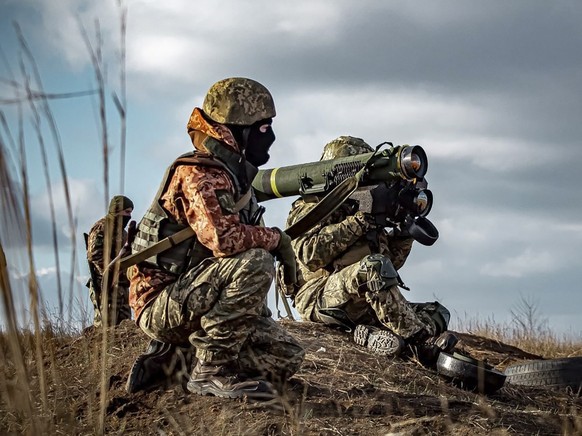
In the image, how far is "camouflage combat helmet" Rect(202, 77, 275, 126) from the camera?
514cm

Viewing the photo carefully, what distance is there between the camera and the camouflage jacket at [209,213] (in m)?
4.76

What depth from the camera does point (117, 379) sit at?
572 centimetres

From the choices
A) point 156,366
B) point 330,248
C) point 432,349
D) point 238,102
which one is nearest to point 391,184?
point 330,248

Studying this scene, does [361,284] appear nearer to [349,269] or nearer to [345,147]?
[349,269]

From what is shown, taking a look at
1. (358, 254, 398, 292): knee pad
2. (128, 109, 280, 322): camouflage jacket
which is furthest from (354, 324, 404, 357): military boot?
(128, 109, 280, 322): camouflage jacket

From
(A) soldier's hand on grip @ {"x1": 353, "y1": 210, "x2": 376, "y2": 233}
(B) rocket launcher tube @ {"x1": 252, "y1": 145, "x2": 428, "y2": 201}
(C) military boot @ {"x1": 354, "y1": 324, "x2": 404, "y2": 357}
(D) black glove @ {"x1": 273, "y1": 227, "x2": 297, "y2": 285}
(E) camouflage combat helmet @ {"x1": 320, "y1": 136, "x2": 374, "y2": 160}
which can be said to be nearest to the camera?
(D) black glove @ {"x1": 273, "y1": 227, "x2": 297, "y2": 285}

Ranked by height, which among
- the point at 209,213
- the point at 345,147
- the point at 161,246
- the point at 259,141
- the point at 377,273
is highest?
the point at 345,147

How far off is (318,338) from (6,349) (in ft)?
10.1

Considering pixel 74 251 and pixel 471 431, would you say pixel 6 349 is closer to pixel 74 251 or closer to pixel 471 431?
pixel 74 251

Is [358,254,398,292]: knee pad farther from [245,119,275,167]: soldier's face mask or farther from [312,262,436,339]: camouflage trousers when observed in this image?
[245,119,275,167]: soldier's face mask

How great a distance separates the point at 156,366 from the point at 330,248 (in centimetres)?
267

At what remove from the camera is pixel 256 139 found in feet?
17.4

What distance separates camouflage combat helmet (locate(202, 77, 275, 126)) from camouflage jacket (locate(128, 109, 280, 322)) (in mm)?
79

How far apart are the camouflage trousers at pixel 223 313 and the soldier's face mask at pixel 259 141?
0.70 metres
